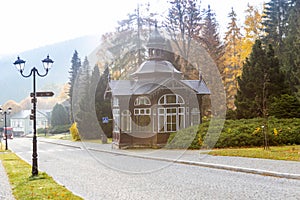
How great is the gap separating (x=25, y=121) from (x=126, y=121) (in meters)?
80.1

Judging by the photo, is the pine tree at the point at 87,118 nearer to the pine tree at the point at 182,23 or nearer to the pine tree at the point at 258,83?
the pine tree at the point at 182,23

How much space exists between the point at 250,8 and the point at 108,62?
15505mm

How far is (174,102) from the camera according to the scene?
28594 mm

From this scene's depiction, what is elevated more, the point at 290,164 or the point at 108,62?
the point at 108,62

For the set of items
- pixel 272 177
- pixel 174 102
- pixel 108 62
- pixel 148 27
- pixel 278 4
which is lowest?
pixel 272 177

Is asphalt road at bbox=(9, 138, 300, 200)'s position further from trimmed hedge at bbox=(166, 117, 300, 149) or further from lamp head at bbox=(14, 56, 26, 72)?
trimmed hedge at bbox=(166, 117, 300, 149)

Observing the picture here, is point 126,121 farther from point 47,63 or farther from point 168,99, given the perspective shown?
point 47,63

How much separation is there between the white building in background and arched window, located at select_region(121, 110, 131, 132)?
7629cm

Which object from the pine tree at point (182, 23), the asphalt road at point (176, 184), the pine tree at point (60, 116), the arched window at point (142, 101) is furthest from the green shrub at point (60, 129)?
the asphalt road at point (176, 184)

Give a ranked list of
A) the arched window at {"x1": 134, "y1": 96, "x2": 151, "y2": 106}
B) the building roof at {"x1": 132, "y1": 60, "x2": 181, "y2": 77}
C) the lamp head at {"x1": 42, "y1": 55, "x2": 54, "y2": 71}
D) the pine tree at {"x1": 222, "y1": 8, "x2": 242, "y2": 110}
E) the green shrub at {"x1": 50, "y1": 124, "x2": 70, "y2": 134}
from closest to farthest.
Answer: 1. the lamp head at {"x1": 42, "y1": 55, "x2": 54, "y2": 71}
2. the arched window at {"x1": 134, "y1": 96, "x2": 151, "y2": 106}
3. the building roof at {"x1": 132, "y1": 60, "x2": 181, "y2": 77}
4. the pine tree at {"x1": 222, "y1": 8, "x2": 242, "y2": 110}
5. the green shrub at {"x1": 50, "y1": 124, "x2": 70, "y2": 134}

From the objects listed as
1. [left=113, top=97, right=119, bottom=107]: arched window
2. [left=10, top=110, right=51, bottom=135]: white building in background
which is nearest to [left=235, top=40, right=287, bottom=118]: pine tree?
[left=113, top=97, right=119, bottom=107]: arched window

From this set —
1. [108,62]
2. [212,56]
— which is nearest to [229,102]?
[212,56]

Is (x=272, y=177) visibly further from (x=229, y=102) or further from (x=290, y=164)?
(x=229, y=102)

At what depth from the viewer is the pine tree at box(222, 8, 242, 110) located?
40812 millimetres
